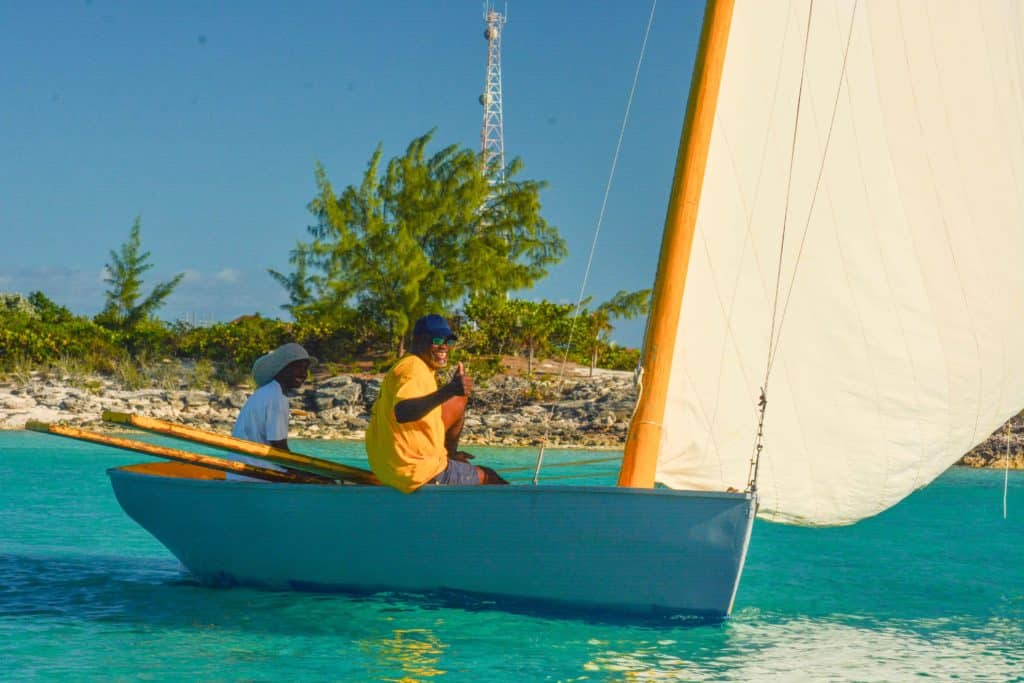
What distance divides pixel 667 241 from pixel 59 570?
18.6ft

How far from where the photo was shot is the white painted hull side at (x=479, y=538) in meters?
6.88

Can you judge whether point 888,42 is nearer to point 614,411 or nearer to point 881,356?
point 881,356

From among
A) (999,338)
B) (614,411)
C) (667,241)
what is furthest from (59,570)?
(614,411)

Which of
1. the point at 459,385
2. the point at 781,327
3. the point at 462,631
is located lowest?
the point at 462,631

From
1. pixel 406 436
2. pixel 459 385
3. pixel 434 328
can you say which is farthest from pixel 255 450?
pixel 459 385

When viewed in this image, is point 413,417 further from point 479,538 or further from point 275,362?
point 275,362

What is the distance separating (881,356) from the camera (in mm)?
7516

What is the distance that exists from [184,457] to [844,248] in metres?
4.40

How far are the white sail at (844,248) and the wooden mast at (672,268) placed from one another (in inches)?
4.5

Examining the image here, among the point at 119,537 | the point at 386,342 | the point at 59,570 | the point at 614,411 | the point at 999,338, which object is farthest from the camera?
the point at 386,342

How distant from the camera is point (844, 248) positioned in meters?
7.44

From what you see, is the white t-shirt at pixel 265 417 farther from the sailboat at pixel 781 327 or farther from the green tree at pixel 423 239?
the green tree at pixel 423 239

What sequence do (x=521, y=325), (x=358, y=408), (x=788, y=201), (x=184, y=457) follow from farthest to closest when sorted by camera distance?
(x=521, y=325)
(x=358, y=408)
(x=184, y=457)
(x=788, y=201)

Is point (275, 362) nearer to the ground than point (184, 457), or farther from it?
farther from it
